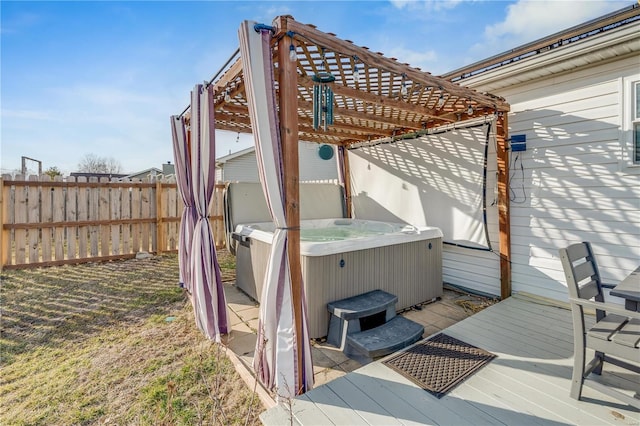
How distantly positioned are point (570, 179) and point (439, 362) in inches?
107

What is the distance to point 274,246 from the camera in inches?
79.8

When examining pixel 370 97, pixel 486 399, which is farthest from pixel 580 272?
pixel 370 97

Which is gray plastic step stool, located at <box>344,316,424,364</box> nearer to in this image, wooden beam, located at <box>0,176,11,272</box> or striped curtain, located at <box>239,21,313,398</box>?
striped curtain, located at <box>239,21,313,398</box>

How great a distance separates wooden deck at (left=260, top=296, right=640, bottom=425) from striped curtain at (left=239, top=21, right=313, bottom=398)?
0.21 metres

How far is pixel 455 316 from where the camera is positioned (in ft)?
11.3

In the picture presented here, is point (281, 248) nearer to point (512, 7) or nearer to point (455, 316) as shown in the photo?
point (455, 316)

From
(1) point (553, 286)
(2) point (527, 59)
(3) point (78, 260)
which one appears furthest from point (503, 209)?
(3) point (78, 260)

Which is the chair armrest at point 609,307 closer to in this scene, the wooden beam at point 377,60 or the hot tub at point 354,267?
the hot tub at point 354,267

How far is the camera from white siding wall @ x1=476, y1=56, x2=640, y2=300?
2973 mm

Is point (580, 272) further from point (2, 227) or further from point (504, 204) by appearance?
point (2, 227)

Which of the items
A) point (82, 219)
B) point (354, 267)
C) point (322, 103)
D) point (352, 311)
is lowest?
point (352, 311)

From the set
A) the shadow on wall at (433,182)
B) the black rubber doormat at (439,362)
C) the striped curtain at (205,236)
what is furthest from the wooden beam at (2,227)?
the black rubber doormat at (439,362)

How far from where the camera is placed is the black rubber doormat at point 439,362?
2.02 metres

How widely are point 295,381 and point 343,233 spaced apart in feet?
12.4
